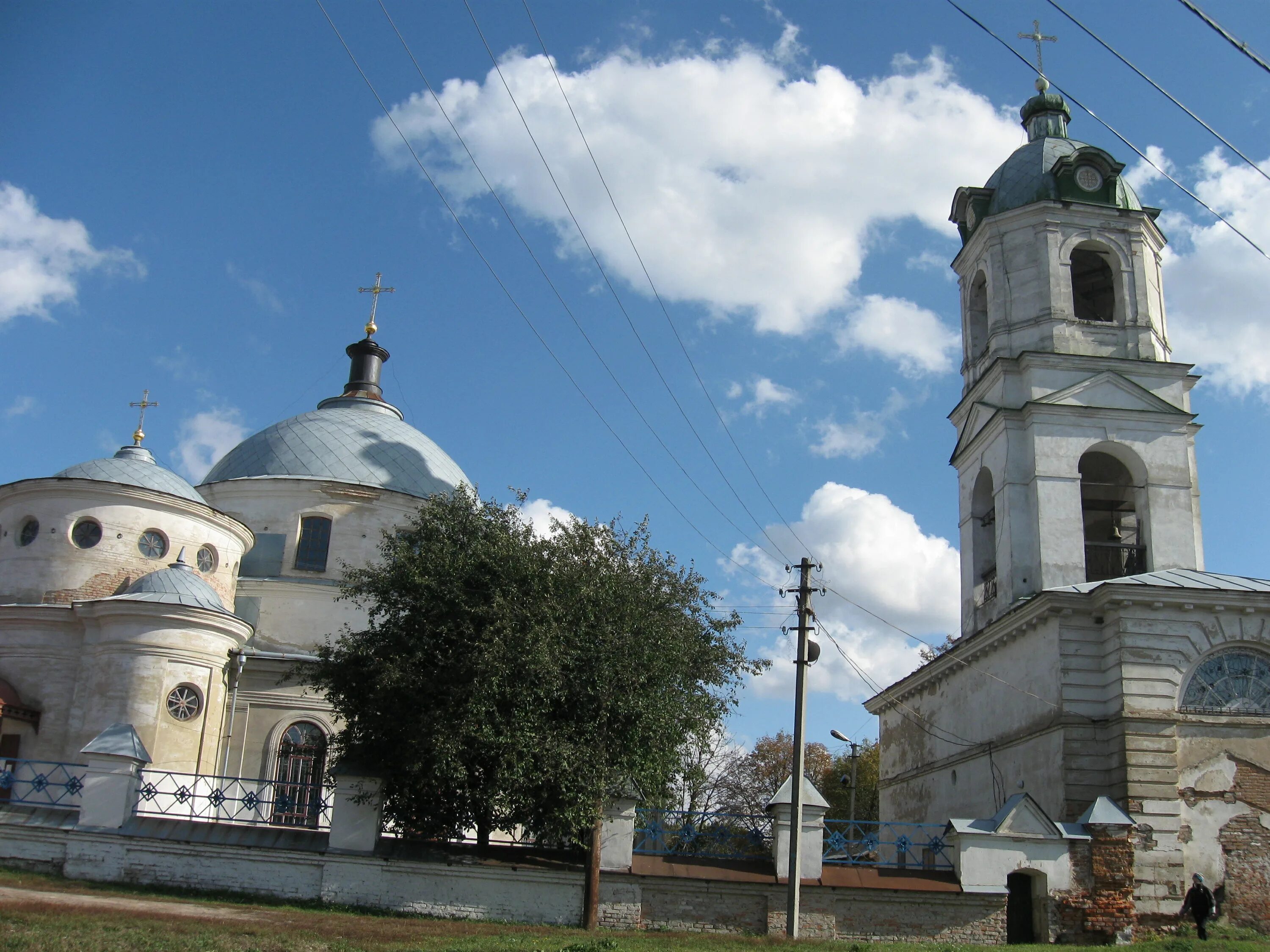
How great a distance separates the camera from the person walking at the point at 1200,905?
17.4 metres

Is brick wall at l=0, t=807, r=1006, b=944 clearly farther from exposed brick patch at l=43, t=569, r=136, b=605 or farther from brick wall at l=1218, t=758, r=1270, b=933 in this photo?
exposed brick patch at l=43, t=569, r=136, b=605

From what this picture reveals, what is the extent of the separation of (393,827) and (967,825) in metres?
8.95

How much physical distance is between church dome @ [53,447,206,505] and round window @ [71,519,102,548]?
97cm

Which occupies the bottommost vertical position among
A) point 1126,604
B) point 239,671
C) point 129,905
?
point 129,905

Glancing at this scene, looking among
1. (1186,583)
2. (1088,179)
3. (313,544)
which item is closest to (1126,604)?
(1186,583)

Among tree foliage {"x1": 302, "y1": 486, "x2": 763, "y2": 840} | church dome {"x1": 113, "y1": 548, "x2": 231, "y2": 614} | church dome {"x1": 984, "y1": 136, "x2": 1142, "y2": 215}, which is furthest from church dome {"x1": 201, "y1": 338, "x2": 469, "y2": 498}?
church dome {"x1": 984, "y1": 136, "x2": 1142, "y2": 215}

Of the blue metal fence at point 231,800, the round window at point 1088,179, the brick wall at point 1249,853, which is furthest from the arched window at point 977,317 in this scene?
the blue metal fence at point 231,800

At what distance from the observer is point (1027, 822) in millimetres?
18016

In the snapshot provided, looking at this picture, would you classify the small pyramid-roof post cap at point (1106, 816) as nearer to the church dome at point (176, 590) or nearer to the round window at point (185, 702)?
the round window at point (185, 702)

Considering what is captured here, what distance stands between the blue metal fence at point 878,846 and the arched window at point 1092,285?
12404 millimetres

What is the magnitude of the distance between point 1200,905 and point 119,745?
16714 millimetres

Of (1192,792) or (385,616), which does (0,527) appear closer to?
(385,616)

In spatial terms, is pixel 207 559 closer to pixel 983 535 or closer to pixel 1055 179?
pixel 983 535

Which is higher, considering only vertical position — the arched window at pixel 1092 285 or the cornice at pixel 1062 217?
the cornice at pixel 1062 217
